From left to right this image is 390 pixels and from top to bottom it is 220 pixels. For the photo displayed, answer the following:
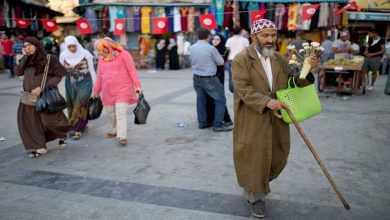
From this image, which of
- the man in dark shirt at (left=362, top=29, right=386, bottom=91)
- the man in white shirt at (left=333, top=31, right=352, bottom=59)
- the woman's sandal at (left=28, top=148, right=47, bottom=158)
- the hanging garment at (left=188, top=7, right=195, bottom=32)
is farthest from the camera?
the hanging garment at (left=188, top=7, right=195, bottom=32)

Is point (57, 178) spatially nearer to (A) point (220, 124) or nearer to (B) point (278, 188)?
(B) point (278, 188)

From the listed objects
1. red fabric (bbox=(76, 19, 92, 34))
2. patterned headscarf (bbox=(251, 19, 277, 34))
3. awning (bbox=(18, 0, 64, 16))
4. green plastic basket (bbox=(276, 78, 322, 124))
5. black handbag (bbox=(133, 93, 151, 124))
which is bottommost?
black handbag (bbox=(133, 93, 151, 124))

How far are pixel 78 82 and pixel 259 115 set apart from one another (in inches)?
154

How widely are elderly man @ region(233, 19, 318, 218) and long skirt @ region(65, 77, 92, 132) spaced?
12.1 feet

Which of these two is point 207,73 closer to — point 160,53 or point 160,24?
point 160,24

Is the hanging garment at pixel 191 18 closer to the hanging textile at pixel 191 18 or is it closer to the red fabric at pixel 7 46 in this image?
the hanging textile at pixel 191 18

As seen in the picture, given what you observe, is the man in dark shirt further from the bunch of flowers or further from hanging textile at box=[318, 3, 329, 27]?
the bunch of flowers

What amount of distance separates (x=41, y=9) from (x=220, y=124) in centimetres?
1500

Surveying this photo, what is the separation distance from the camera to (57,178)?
452cm

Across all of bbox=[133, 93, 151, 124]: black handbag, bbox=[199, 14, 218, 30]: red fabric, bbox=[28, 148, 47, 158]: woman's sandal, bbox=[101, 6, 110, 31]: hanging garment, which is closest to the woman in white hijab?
bbox=[28, 148, 47, 158]: woman's sandal

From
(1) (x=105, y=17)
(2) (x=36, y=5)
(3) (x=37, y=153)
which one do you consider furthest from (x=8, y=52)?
(3) (x=37, y=153)

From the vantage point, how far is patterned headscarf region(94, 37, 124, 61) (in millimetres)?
5578

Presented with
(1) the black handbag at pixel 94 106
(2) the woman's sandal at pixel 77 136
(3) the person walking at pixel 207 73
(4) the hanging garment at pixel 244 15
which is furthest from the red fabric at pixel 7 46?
(3) the person walking at pixel 207 73

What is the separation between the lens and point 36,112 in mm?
5266
